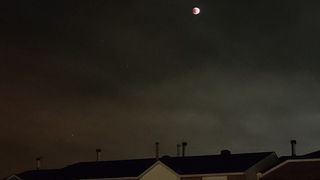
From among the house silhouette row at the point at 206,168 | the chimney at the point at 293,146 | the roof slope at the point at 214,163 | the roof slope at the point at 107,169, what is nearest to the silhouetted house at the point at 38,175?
the house silhouette row at the point at 206,168

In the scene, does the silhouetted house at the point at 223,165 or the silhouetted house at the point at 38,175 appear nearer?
the silhouetted house at the point at 223,165

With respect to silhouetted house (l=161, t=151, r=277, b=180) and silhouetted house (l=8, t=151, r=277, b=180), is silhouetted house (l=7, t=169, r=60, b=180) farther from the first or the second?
silhouetted house (l=161, t=151, r=277, b=180)

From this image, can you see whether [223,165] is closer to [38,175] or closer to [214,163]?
[214,163]

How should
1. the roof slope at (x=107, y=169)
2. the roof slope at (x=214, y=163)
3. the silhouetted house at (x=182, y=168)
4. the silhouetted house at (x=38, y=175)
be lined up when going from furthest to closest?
the silhouetted house at (x=38, y=175), the roof slope at (x=107, y=169), the roof slope at (x=214, y=163), the silhouetted house at (x=182, y=168)

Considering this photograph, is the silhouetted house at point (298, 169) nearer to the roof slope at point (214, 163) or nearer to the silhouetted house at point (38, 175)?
the roof slope at point (214, 163)

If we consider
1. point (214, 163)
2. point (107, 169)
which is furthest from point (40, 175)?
point (214, 163)

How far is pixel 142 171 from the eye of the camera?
67562 mm

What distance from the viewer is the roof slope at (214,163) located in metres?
65.1

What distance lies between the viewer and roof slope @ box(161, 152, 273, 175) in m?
65.1

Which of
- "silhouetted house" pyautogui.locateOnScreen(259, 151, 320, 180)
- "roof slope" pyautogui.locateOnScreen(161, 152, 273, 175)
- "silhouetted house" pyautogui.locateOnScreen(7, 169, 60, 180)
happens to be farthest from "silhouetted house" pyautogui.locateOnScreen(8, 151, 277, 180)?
"silhouetted house" pyautogui.locateOnScreen(259, 151, 320, 180)

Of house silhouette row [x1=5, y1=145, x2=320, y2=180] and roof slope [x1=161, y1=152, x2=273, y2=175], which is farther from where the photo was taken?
roof slope [x1=161, y1=152, x2=273, y2=175]

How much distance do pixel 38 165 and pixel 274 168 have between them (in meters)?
33.6

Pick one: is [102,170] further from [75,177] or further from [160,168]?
[160,168]

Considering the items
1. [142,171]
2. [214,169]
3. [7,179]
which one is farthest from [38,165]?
[214,169]
